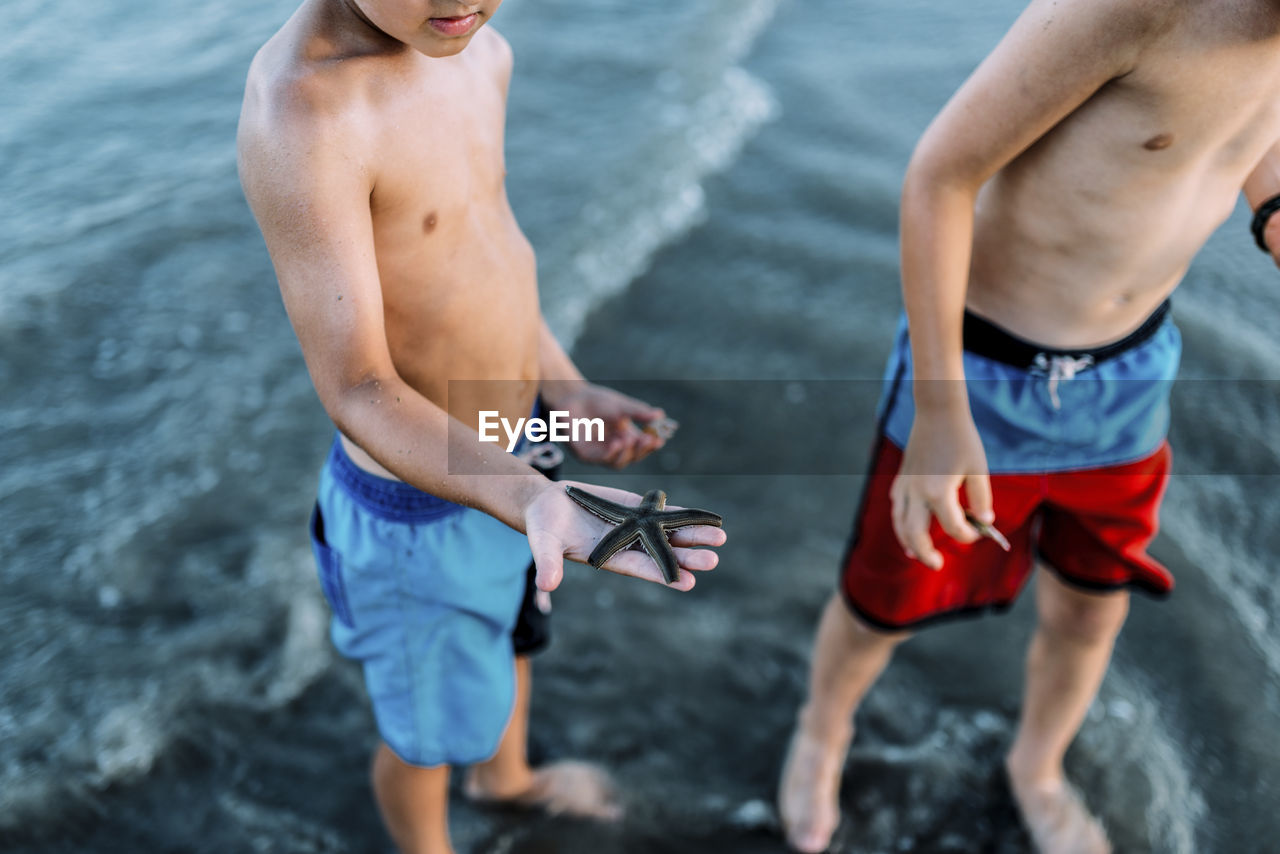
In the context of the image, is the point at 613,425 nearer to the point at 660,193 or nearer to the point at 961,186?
the point at 961,186

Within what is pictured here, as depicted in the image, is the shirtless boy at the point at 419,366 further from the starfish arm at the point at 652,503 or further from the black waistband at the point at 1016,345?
the black waistband at the point at 1016,345

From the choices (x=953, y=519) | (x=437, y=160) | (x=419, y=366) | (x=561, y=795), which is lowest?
(x=561, y=795)

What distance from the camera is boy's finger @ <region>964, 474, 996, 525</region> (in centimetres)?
225

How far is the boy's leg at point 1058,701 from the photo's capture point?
2760mm

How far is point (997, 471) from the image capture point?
98.8 inches

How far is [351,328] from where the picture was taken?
169cm

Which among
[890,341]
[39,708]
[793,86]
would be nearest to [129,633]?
[39,708]

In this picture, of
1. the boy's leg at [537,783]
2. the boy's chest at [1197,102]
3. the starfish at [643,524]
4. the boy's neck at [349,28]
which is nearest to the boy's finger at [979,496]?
the boy's chest at [1197,102]

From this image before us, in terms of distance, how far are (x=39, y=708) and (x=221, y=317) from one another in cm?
195

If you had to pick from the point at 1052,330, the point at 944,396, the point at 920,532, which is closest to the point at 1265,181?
the point at 1052,330

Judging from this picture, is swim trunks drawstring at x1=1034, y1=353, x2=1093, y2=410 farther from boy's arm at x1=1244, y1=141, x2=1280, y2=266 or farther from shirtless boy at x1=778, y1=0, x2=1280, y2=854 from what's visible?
boy's arm at x1=1244, y1=141, x2=1280, y2=266

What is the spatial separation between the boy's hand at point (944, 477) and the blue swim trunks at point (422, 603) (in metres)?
0.88

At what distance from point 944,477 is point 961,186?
0.60 metres

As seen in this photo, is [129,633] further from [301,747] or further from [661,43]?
[661,43]
